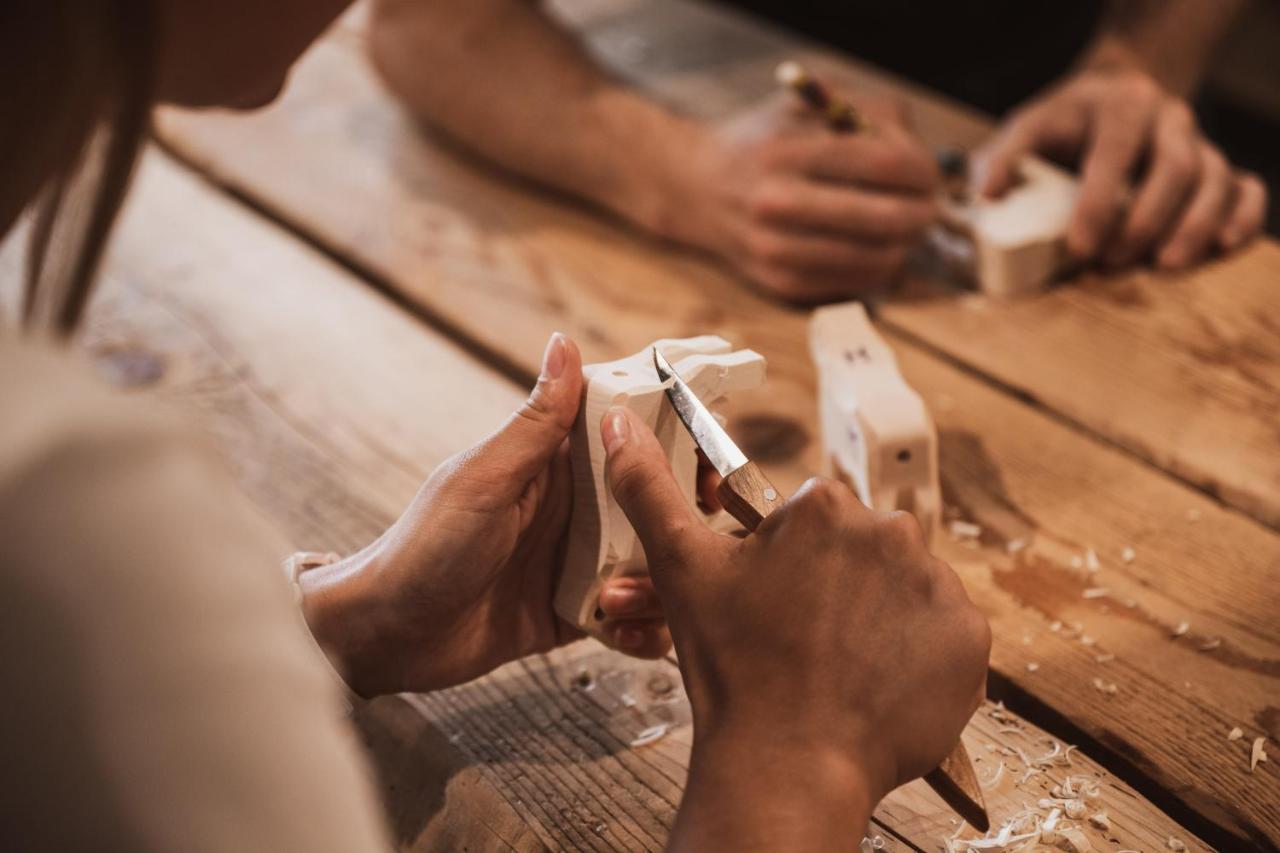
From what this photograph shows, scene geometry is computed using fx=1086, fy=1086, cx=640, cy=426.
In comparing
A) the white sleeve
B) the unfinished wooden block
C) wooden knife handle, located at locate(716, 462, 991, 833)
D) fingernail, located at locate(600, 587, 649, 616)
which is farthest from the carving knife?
the unfinished wooden block

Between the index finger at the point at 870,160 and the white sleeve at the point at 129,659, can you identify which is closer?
the white sleeve at the point at 129,659

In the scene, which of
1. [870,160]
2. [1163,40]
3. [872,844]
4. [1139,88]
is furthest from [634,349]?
[1163,40]

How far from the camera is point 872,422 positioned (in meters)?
0.73

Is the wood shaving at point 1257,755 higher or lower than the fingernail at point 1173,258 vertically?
lower

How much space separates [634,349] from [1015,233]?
1.24 feet

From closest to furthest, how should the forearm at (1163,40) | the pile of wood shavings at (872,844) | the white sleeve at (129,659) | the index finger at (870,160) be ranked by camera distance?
the white sleeve at (129,659), the pile of wood shavings at (872,844), the index finger at (870,160), the forearm at (1163,40)

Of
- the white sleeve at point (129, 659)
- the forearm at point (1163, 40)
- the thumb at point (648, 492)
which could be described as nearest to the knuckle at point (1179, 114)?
the forearm at point (1163, 40)

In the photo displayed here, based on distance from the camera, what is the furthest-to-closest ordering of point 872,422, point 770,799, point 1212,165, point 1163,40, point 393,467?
point 1163,40
point 1212,165
point 393,467
point 872,422
point 770,799

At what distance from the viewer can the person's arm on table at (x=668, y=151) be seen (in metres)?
1.02

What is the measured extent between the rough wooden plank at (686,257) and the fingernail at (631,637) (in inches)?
15.8

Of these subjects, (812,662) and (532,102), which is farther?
(532,102)

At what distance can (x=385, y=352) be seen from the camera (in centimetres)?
98

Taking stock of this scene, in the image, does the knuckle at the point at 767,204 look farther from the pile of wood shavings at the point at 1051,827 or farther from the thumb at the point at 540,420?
the pile of wood shavings at the point at 1051,827

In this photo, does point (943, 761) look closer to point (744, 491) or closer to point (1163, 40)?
point (744, 491)
